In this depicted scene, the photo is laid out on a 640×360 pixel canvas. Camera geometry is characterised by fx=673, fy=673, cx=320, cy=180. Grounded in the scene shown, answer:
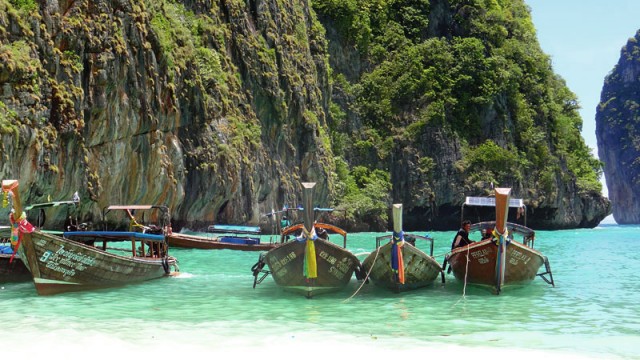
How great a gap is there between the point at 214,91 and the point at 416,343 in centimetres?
3180

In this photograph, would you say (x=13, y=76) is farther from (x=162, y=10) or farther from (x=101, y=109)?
(x=162, y=10)

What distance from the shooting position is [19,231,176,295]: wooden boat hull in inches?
543

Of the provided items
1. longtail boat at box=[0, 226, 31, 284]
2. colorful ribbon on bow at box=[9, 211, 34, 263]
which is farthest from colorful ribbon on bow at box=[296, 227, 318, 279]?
longtail boat at box=[0, 226, 31, 284]

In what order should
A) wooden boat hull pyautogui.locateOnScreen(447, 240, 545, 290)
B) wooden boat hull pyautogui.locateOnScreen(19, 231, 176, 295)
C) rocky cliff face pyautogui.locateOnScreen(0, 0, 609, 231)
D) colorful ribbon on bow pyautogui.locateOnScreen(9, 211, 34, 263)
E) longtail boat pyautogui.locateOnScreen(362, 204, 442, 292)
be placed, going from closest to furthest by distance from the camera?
1. colorful ribbon on bow pyautogui.locateOnScreen(9, 211, 34, 263)
2. wooden boat hull pyautogui.locateOnScreen(19, 231, 176, 295)
3. longtail boat pyautogui.locateOnScreen(362, 204, 442, 292)
4. wooden boat hull pyautogui.locateOnScreen(447, 240, 545, 290)
5. rocky cliff face pyautogui.locateOnScreen(0, 0, 609, 231)

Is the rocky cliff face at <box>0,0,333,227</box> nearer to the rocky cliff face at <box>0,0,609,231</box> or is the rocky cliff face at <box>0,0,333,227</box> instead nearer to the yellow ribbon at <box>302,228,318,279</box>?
the rocky cliff face at <box>0,0,609,231</box>

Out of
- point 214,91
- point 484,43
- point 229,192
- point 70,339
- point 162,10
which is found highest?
point 484,43

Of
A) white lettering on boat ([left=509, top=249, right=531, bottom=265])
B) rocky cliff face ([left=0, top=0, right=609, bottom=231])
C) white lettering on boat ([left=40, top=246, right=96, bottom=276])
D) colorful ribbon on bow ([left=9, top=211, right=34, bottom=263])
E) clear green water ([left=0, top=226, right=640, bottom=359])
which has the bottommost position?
clear green water ([left=0, top=226, right=640, bottom=359])

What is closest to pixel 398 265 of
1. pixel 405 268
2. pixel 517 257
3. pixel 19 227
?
pixel 405 268

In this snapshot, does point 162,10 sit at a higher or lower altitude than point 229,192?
higher

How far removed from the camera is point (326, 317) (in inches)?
480

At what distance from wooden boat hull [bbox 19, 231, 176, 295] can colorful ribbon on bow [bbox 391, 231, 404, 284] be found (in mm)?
6333

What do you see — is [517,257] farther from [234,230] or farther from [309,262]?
[234,230]

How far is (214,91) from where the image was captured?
1570 inches

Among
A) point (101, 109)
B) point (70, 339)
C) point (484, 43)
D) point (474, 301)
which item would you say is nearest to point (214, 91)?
point (101, 109)
